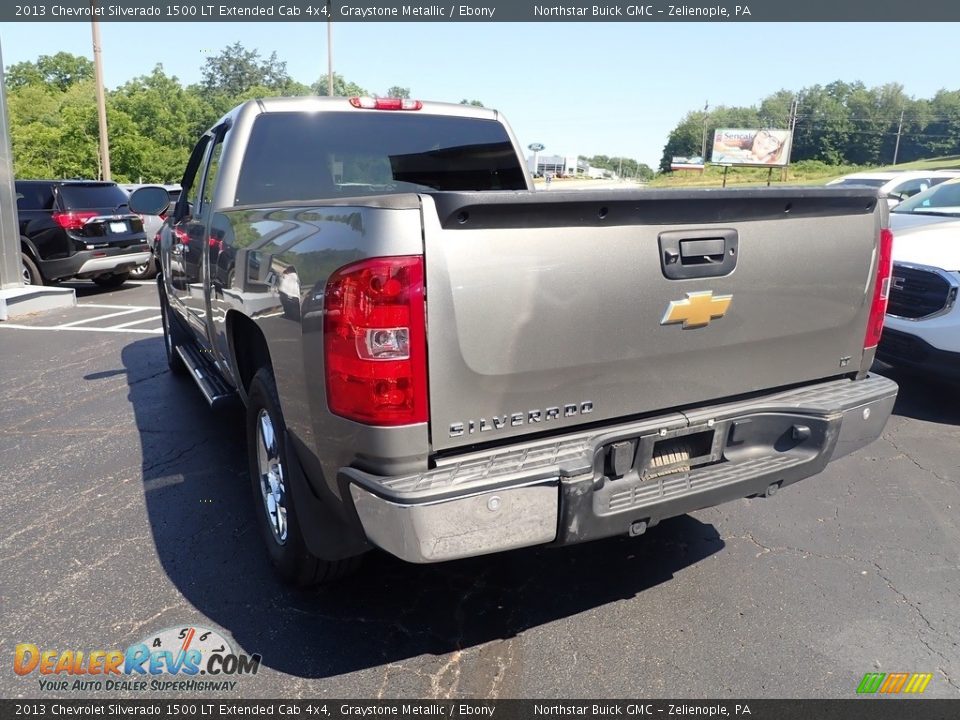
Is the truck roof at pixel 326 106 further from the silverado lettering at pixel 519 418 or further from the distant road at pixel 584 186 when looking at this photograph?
the silverado lettering at pixel 519 418

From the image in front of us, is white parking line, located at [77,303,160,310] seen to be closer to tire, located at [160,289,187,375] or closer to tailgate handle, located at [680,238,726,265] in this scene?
tire, located at [160,289,187,375]

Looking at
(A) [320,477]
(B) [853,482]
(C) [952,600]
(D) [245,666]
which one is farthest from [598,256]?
(B) [853,482]

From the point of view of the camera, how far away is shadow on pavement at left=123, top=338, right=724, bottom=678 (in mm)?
2682

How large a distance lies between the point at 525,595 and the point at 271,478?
1.19 meters

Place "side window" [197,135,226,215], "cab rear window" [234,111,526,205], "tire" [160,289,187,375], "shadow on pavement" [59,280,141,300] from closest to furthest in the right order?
1. "cab rear window" [234,111,526,205]
2. "side window" [197,135,226,215]
3. "tire" [160,289,187,375]
4. "shadow on pavement" [59,280,141,300]

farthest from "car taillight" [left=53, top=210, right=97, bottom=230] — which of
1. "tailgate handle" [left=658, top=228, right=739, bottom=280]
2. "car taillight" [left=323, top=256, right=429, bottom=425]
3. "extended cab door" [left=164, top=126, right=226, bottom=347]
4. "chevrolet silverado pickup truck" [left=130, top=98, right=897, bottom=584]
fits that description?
"tailgate handle" [left=658, top=228, right=739, bottom=280]

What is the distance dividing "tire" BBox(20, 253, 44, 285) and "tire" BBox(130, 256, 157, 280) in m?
1.46

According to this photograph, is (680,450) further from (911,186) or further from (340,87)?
(340,87)

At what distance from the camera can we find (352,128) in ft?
13.2

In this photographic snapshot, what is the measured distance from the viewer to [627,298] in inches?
95.0

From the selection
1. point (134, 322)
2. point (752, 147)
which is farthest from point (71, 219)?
point (752, 147)

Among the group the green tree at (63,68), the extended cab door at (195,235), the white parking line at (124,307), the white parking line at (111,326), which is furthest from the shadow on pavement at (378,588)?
the green tree at (63,68)

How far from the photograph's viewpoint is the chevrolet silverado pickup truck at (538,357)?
6.95 feet

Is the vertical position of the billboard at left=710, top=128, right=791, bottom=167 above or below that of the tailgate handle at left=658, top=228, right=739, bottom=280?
above
